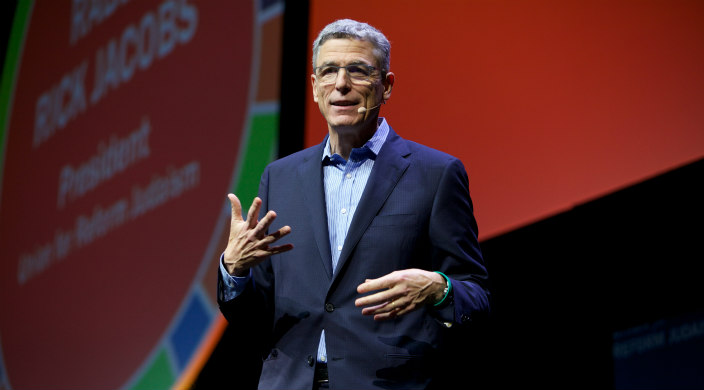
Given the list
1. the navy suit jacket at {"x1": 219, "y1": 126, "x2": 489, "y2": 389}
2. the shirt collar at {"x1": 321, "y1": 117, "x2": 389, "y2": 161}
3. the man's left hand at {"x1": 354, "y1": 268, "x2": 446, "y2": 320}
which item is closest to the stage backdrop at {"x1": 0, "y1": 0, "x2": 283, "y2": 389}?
the shirt collar at {"x1": 321, "y1": 117, "x2": 389, "y2": 161}

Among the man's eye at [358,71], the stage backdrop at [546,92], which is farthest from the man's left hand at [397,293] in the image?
the stage backdrop at [546,92]

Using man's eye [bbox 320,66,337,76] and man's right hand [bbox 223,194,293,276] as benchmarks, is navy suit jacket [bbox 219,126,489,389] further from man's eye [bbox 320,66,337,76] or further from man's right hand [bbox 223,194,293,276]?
man's eye [bbox 320,66,337,76]

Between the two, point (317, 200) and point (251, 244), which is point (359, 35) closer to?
point (317, 200)

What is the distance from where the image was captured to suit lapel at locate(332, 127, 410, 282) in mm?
1520

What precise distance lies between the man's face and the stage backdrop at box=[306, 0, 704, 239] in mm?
695

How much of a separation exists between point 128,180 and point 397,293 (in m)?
2.42

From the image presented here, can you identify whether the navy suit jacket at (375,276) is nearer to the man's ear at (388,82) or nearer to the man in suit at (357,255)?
the man in suit at (357,255)

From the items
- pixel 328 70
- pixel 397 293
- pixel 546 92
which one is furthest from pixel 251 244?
pixel 546 92

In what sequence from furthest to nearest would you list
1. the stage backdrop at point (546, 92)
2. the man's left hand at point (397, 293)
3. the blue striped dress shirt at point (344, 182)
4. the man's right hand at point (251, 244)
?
the stage backdrop at point (546, 92) < the blue striped dress shirt at point (344, 182) < the man's right hand at point (251, 244) < the man's left hand at point (397, 293)

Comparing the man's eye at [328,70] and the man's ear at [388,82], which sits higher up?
the man's eye at [328,70]

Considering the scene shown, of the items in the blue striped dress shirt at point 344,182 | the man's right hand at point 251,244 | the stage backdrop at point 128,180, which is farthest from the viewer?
the stage backdrop at point 128,180

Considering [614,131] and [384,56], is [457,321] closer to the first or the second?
[384,56]

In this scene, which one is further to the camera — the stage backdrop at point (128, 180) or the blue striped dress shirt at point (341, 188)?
the stage backdrop at point (128, 180)

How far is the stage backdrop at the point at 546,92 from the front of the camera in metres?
1.96
